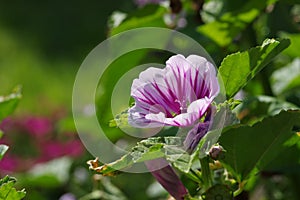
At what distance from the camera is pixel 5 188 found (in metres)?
0.75

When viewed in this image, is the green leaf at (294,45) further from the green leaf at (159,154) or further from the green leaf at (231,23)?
the green leaf at (159,154)

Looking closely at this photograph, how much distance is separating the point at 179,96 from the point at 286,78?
1.93ft

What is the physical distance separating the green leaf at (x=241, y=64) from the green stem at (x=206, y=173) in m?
0.07

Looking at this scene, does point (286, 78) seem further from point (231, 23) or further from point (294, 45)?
point (231, 23)

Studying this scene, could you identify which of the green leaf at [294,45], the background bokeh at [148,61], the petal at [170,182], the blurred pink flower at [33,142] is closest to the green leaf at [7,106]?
the background bokeh at [148,61]

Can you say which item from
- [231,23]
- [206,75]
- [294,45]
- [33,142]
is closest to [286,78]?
[294,45]

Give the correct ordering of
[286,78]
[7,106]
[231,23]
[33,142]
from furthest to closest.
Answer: [33,142], [286,78], [231,23], [7,106]

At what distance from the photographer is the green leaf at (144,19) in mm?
1180

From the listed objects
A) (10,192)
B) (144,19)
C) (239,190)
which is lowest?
(239,190)

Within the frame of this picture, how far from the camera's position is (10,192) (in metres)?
0.76

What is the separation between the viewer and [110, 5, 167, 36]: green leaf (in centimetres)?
118

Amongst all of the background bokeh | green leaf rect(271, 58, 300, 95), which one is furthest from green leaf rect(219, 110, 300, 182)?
green leaf rect(271, 58, 300, 95)

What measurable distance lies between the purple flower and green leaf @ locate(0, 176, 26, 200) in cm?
13

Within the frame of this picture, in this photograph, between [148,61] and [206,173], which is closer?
[206,173]
